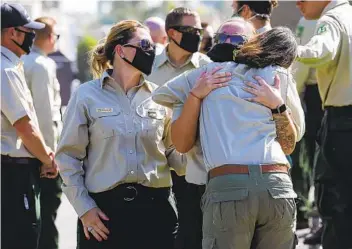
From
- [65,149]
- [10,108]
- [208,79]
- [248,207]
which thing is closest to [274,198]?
[248,207]

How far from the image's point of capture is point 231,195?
3.58 metres

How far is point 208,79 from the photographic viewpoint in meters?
3.74

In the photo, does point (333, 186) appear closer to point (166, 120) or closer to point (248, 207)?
point (166, 120)

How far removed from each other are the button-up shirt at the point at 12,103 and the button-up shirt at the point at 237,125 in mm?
1668

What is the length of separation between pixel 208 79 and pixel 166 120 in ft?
2.28

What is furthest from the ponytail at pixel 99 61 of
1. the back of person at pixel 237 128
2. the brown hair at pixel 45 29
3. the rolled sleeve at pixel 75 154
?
the brown hair at pixel 45 29

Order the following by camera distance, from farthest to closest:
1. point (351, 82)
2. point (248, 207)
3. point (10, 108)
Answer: point (351, 82), point (10, 108), point (248, 207)

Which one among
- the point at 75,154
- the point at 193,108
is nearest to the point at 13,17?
the point at 75,154

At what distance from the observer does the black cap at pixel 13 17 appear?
5332mm

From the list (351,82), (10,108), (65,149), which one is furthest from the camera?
(351,82)

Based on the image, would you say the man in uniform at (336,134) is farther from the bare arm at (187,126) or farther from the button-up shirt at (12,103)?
the button-up shirt at (12,103)

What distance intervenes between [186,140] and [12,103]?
1.61 metres

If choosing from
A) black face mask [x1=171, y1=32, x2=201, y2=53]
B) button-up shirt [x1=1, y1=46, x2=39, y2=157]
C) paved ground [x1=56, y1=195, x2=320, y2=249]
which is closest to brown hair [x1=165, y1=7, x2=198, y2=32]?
black face mask [x1=171, y1=32, x2=201, y2=53]

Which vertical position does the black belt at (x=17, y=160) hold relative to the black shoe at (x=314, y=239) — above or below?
above
